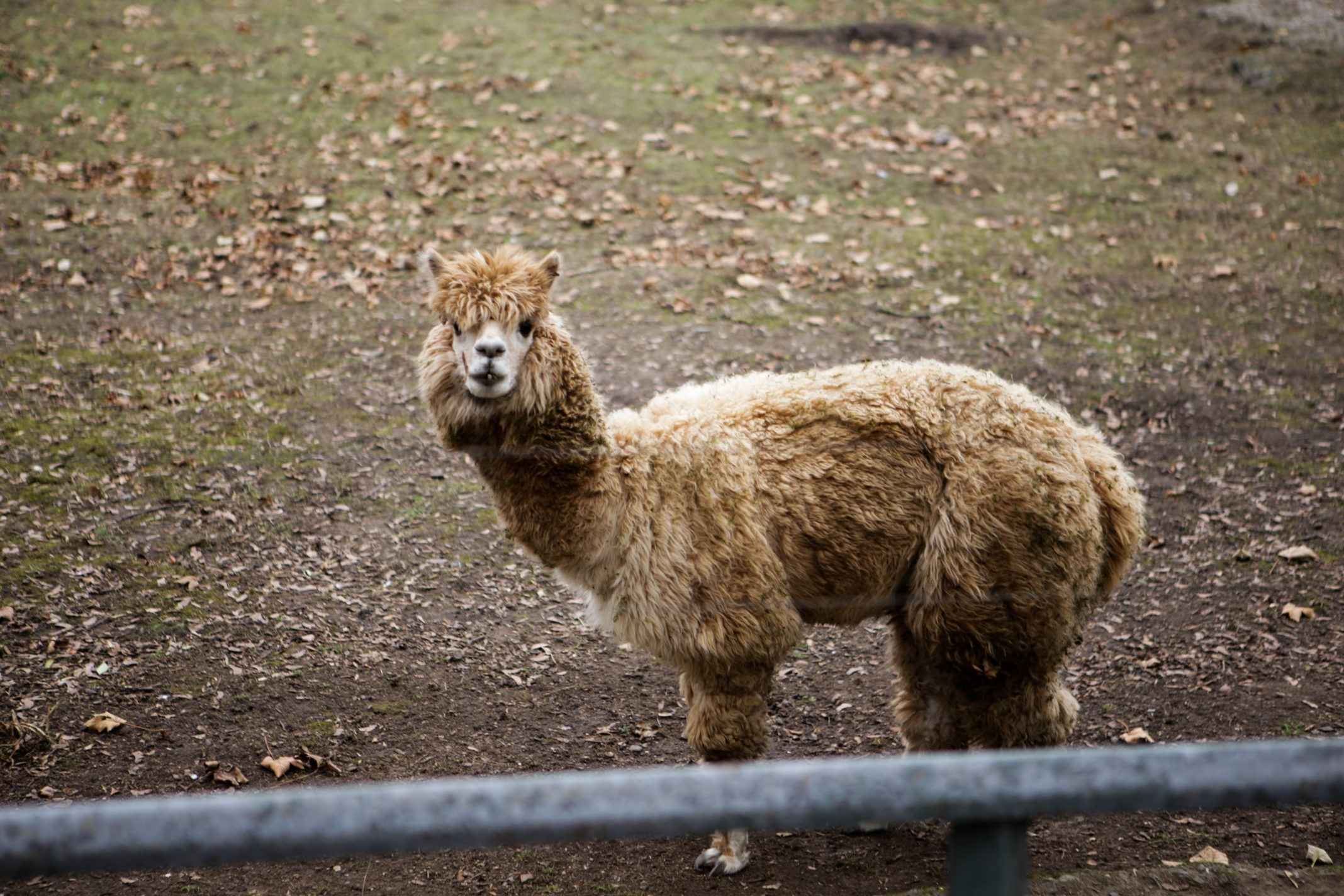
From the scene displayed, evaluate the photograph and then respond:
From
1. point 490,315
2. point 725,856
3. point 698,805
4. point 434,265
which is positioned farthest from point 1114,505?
point 698,805

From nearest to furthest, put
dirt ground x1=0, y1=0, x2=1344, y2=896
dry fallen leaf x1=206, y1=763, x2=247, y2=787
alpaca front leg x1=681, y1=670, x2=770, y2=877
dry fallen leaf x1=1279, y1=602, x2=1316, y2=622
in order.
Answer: alpaca front leg x1=681, y1=670, x2=770, y2=877
dry fallen leaf x1=206, y1=763, x2=247, y2=787
dirt ground x1=0, y1=0, x2=1344, y2=896
dry fallen leaf x1=1279, y1=602, x2=1316, y2=622

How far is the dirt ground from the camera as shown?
487 cm

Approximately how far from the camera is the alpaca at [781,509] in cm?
384

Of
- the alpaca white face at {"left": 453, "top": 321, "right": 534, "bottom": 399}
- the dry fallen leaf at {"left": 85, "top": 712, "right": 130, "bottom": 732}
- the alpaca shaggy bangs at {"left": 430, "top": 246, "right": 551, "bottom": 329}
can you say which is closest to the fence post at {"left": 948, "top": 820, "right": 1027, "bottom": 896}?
the alpaca white face at {"left": 453, "top": 321, "right": 534, "bottom": 399}

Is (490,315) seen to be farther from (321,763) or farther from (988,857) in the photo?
(988,857)

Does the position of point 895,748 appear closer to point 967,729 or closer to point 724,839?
point 967,729

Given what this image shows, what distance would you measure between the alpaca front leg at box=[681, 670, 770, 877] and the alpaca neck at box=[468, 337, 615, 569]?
80 centimetres

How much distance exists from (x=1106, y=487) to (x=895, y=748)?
1878mm

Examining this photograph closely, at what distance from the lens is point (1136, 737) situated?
16.4ft

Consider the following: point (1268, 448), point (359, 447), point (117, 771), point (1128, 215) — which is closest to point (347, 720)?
point (117, 771)

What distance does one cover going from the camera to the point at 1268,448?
→ 295 inches

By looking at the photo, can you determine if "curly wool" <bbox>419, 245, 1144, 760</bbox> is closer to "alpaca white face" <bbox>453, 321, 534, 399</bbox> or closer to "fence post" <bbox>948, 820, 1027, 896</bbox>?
"alpaca white face" <bbox>453, 321, 534, 399</bbox>

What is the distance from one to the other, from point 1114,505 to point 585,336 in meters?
5.54

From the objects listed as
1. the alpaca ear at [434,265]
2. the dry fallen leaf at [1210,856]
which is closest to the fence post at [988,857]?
the alpaca ear at [434,265]
